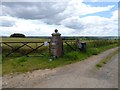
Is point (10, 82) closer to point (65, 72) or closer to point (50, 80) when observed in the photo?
point (50, 80)

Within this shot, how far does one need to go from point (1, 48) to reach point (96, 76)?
1245cm

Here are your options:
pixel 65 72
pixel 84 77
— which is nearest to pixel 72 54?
pixel 65 72

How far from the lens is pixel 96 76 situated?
37.0 ft

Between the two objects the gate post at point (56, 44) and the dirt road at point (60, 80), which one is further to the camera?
the gate post at point (56, 44)

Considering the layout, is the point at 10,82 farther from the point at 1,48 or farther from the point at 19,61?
the point at 1,48

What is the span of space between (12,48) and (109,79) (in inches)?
434

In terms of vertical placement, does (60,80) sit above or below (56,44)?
below

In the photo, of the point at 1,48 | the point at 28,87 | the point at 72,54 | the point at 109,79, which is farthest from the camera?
the point at 1,48

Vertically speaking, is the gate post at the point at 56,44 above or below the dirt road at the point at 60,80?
above

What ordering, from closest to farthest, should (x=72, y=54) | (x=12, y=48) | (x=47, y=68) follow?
1. (x=47, y=68)
2. (x=72, y=54)
3. (x=12, y=48)

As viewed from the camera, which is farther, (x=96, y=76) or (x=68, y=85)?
(x=96, y=76)

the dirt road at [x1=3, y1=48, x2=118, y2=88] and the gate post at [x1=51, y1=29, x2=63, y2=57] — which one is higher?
the gate post at [x1=51, y1=29, x2=63, y2=57]

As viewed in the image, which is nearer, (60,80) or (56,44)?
(60,80)

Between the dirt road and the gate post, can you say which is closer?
the dirt road
